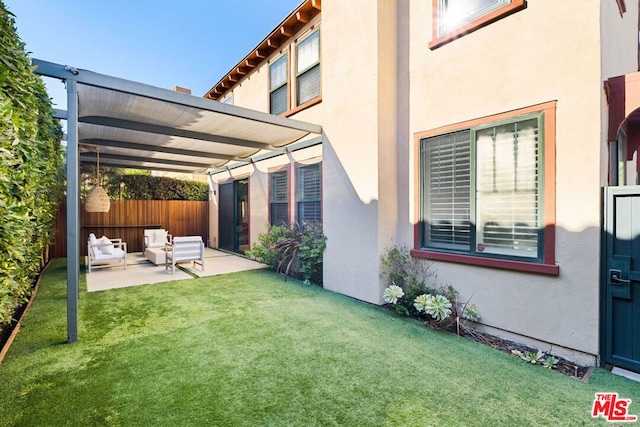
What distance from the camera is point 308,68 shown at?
7.23 meters

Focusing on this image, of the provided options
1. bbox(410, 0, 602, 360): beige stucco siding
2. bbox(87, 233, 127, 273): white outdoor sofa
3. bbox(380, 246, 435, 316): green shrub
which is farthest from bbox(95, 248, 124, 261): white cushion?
bbox(410, 0, 602, 360): beige stucco siding

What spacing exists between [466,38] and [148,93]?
4665mm

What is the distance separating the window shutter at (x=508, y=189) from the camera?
3752mm

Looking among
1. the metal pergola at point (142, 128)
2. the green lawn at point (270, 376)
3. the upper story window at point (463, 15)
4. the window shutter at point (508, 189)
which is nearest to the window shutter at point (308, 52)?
the metal pergola at point (142, 128)

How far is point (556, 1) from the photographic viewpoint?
11.5 feet

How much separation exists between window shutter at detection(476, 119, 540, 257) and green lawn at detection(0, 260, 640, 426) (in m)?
1.43

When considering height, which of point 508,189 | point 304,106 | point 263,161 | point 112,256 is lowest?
point 112,256

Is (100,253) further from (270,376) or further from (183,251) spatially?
(270,376)

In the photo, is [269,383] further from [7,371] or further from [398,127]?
[398,127]

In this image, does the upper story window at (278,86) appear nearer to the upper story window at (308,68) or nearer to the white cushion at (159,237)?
the upper story window at (308,68)

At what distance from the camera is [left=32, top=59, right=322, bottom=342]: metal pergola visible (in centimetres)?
364

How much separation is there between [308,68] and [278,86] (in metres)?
1.46

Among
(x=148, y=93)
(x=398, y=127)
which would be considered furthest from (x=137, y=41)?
(x=398, y=127)

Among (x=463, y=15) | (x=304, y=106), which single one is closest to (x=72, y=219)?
(x=304, y=106)
